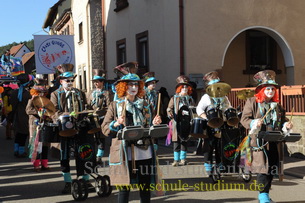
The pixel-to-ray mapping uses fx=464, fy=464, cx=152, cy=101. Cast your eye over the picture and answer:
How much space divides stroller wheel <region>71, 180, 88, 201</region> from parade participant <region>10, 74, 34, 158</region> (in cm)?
509

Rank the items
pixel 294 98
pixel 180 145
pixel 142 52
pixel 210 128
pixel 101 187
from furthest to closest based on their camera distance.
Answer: pixel 142 52 < pixel 294 98 < pixel 180 145 < pixel 210 128 < pixel 101 187

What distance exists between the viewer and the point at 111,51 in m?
22.8

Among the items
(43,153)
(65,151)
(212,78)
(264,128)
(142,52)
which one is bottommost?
(43,153)

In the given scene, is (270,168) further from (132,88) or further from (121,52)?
(121,52)

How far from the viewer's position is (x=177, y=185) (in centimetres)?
761

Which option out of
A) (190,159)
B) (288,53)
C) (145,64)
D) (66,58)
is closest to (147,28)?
(145,64)

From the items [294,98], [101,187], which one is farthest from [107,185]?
[294,98]

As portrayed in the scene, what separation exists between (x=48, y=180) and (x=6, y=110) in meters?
7.63

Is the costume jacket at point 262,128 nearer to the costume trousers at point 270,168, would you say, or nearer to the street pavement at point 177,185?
the costume trousers at point 270,168

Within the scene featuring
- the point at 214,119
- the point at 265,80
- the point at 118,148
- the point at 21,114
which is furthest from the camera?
the point at 21,114

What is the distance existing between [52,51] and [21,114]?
468 cm

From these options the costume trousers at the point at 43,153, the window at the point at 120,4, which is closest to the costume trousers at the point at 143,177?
the costume trousers at the point at 43,153

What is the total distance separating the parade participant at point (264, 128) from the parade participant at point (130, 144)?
4.69ft

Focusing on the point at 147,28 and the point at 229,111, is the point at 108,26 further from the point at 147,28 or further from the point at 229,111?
the point at 229,111
